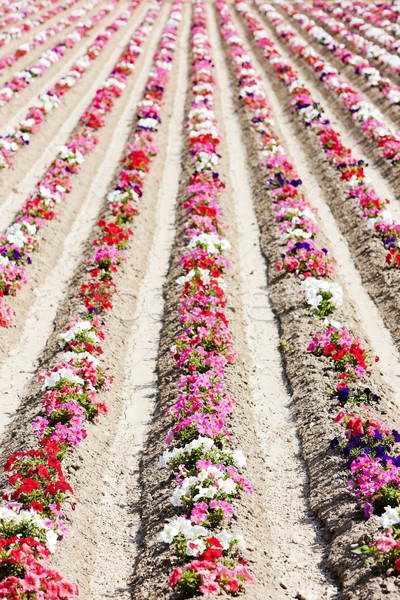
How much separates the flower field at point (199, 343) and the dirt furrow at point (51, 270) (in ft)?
0.20

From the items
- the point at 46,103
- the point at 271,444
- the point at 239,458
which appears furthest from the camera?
the point at 46,103

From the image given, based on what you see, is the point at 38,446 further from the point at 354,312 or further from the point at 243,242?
the point at 243,242

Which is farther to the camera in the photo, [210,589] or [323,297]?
[323,297]

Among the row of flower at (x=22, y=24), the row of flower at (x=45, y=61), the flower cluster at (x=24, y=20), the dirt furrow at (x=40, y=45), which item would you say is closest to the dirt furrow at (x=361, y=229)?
the row of flower at (x=45, y=61)

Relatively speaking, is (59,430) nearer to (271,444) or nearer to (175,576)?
(175,576)

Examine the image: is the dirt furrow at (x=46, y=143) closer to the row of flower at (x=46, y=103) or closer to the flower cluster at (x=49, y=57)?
the row of flower at (x=46, y=103)

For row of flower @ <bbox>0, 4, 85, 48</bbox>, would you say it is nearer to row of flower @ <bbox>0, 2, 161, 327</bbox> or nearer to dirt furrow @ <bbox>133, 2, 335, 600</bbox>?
row of flower @ <bbox>0, 2, 161, 327</bbox>

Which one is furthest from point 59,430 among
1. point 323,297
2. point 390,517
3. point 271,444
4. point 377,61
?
point 377,61

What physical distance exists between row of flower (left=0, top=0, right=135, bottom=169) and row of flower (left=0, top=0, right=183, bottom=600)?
5.57m

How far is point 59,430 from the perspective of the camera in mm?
9820

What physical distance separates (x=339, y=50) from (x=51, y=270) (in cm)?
2692

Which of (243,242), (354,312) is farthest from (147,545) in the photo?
(243,242)

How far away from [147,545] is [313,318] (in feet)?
21.6

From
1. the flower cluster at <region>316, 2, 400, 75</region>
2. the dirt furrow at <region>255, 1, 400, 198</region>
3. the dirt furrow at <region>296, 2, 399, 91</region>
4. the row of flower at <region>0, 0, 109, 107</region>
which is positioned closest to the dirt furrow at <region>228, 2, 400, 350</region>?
the dirt furrow at <region>255, 1, 400, 198</region>
